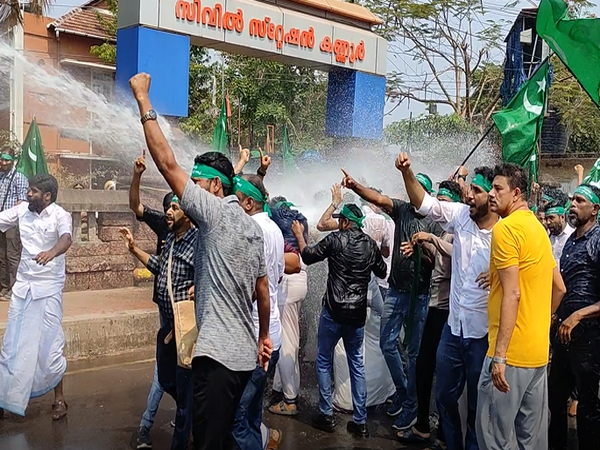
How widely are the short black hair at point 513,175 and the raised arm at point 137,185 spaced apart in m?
2.34

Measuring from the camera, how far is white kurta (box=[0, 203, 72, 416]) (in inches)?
218

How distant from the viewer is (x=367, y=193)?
5.08 meters

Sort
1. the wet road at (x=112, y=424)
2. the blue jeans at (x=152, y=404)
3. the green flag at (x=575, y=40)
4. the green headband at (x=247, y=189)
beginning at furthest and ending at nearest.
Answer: the green flag at (x=575, y=40) → the wet road at (x=112, y=424) → the blue jeans at (x=152, y=404) → the green headband at (x=247, y=189)

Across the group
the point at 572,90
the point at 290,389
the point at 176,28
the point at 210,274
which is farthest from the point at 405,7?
the point at 210,274

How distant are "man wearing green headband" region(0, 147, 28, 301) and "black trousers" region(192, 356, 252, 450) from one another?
5755mm

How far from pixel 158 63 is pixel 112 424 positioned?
18.8ft

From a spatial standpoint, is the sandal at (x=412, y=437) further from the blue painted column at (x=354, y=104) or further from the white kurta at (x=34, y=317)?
the blue painted column at (x=354, y=104)

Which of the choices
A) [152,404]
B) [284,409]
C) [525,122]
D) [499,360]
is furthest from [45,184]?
[525,122]

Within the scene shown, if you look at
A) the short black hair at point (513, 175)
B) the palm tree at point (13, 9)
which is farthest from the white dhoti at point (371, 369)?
the palm tree at point (13, 9)

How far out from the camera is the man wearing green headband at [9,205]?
8.71 metres

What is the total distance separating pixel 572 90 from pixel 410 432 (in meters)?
19.9

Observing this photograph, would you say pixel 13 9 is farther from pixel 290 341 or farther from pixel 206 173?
pixel 206 173

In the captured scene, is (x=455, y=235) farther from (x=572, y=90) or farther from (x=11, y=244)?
(x=572, y=90)

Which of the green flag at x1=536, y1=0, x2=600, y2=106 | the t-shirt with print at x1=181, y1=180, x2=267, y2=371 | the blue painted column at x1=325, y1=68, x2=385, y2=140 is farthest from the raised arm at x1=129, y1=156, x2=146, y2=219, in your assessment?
the blue painted column at x1=325, y1=68, x2=385, y2=140
